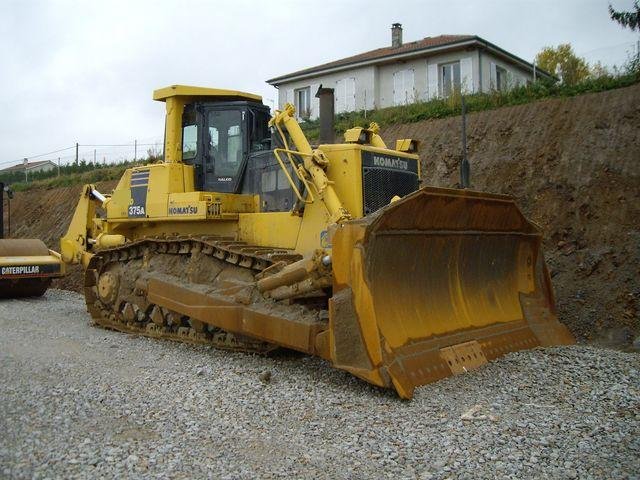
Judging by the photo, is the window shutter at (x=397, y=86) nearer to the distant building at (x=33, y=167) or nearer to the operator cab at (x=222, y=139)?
the operator cab at (x=222, y=139)

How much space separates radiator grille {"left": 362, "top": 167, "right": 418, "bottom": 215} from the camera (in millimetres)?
6605

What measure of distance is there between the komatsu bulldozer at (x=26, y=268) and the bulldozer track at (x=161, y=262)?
11.7 feet

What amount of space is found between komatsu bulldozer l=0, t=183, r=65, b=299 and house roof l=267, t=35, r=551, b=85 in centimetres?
1656

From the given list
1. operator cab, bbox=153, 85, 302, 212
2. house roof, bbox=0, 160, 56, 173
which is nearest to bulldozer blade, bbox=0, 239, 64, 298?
operator cab, bbox=153, 85, 302, 212

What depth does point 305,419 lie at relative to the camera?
4469 millimetres

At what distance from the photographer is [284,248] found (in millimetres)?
7004

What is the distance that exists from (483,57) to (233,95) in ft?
57.8

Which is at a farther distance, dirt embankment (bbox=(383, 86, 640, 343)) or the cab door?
dirt embankment (bbox=(383, 86, 640, 343))

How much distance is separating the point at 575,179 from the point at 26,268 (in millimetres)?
10350

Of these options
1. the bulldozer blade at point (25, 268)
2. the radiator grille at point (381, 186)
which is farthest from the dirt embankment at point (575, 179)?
the radiator grille at point (381, 186)

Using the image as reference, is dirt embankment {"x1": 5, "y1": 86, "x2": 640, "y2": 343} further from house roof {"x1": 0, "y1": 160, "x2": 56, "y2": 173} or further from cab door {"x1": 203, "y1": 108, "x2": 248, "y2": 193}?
house roof {"x1": 0, "y1": 160, "x2": 56, "y2": 173}

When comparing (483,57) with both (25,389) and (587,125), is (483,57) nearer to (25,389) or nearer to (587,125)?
(587,125)

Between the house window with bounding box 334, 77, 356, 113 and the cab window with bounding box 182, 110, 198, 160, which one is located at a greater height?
the house window with bounding box 334, 77, 356, 113

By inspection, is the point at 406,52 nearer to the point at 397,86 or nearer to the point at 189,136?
the point at 397,86
